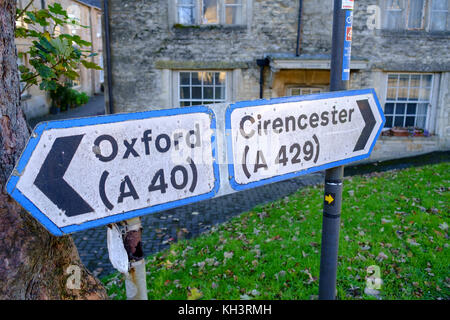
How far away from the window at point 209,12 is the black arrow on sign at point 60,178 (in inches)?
A: 418

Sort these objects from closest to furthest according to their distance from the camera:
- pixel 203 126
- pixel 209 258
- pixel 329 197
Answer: pixel 203 126 < pixel 329 197 < pixel 209 258

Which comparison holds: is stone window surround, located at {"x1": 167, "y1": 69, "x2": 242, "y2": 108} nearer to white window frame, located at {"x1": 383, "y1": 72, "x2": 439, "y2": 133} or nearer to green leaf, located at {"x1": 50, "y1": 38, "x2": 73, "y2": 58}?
white window frame, located at {"x1": 383, "y1": 72, "x2": 439, "y2": 133}

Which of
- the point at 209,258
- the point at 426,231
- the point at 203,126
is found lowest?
the point at 209,258

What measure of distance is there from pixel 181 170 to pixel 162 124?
258 mm

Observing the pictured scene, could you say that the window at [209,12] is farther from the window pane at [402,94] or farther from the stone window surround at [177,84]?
the window pane at [402,94]

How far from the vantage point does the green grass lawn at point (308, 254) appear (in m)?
4.11

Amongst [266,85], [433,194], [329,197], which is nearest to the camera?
[329,197]

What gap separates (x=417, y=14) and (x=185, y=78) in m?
7.65

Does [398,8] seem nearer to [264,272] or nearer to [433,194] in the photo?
[433,194]

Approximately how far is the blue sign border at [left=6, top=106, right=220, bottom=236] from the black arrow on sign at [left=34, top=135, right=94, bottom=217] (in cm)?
6

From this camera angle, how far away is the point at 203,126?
75.2 inches

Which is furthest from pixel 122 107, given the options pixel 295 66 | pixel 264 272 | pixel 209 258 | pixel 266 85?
pixel 264 272

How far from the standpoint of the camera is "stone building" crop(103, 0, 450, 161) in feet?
36.2

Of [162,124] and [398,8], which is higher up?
[398,8]
